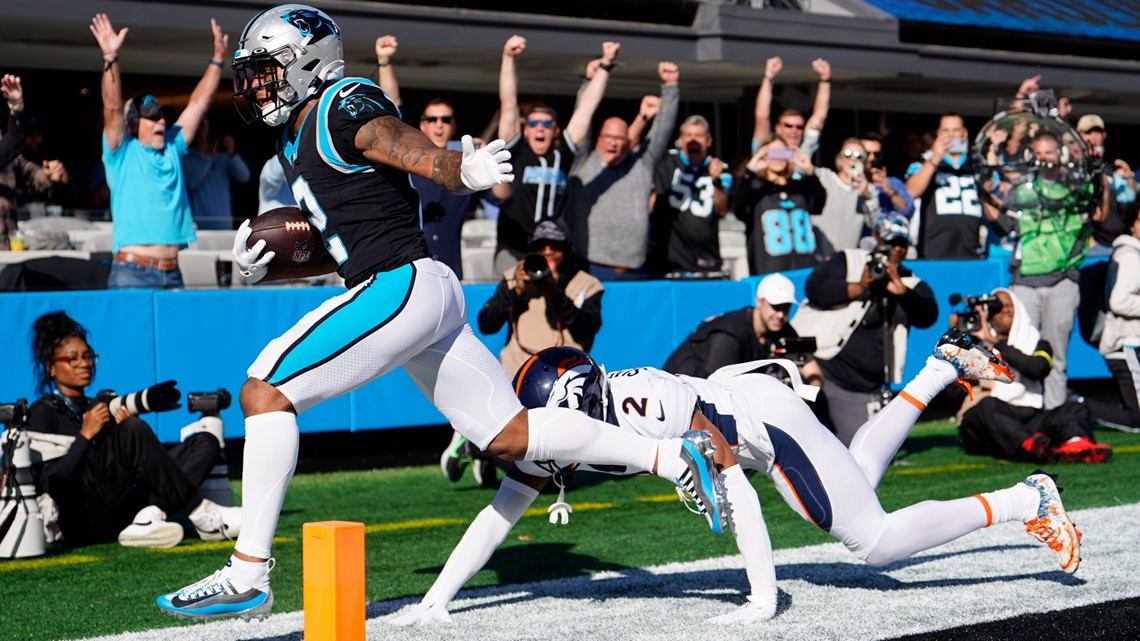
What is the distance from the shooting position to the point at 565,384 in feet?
16.0

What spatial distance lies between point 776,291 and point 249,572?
487 centimetres

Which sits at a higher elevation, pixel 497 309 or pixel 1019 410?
pixel 497 309

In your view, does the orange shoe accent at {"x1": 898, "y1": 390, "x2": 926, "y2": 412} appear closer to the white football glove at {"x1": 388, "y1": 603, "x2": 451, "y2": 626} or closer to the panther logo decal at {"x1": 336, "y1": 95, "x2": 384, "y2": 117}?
the white football glove at {"x1": 388, "y1": 603, "x2": 451, "y2": 626}

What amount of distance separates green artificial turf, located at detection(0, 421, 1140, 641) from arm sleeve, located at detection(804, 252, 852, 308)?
3.61ft

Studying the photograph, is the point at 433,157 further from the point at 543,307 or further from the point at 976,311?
the point at 976,311

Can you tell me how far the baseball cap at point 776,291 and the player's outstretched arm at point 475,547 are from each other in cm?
364

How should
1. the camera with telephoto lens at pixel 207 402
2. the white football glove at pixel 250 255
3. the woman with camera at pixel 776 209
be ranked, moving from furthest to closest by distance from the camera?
the woman with camera at pixel 776 209 < the camera with telephoto lens at pixel 207 402 < the white football glove at pixel 250 255

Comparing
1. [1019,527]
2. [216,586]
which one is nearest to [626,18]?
[1019,527]

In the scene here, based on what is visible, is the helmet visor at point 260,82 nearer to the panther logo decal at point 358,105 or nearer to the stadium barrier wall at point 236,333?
the panther logo decal at point 358,105

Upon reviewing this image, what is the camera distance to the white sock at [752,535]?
492 centimetres

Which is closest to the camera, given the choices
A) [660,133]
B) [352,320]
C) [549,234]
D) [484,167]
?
[484,167]

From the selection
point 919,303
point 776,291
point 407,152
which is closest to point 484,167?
point 407,152

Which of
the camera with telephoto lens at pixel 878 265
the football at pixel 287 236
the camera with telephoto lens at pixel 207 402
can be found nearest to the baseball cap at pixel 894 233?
the camera with telephoto lens at pixel 878 265

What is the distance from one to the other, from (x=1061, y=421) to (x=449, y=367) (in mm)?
5709
